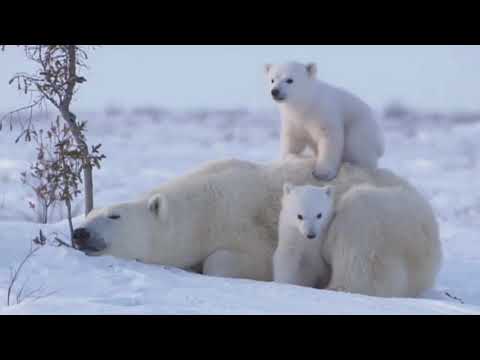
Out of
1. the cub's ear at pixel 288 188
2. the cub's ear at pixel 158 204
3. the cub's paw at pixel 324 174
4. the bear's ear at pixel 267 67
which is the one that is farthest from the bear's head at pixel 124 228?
the bear's ear at pixel 267 67

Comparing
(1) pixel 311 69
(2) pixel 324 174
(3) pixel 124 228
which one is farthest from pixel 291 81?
(3) pixel 124 228

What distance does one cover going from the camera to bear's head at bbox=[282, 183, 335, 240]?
5.13 meters

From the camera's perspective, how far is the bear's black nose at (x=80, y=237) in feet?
17.6

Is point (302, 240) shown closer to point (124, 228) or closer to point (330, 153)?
point (330, 153)

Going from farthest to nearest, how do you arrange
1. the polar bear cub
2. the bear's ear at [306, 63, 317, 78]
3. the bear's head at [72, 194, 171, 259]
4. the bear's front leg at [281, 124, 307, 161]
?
1. the bear's front leg at [281, 124, 307, 161]
2. the bear's ear at [306, 63, 317, 78]
3. the bear's head at [72, 194, 171, 259]
4. the polar bear cub

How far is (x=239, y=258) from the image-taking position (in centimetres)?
577

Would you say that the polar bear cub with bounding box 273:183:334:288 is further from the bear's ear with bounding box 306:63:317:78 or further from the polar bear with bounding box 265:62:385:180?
the bear's ear with bounding box 306:63:317:78

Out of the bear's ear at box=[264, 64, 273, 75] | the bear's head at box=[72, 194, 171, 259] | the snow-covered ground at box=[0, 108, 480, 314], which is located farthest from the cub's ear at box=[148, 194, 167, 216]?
the bear's ear at box=[264, 64, 273, 75]

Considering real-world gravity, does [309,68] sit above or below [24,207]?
above
